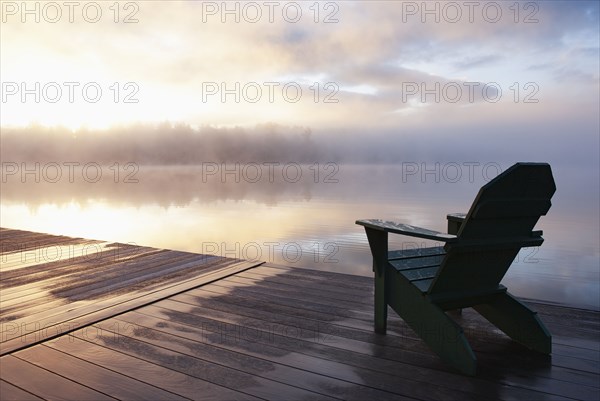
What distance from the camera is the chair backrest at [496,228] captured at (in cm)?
180

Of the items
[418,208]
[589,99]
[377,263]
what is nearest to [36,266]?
[377,263]

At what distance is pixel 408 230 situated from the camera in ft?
6.39

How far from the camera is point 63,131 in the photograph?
167 ft

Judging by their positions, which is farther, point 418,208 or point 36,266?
point 418,208

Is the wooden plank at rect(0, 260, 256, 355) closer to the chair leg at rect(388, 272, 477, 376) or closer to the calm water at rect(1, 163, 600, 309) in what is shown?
the chair leg at rect(388, 272, 477, 376)

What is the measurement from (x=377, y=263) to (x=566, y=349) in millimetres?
1000

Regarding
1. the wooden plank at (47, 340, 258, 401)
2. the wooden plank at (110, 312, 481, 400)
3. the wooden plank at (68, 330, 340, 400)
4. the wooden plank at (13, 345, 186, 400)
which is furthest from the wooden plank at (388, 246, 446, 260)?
the wooden plank at (13, 345, 186, 400)

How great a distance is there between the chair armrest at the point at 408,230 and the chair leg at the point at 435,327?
27 cm

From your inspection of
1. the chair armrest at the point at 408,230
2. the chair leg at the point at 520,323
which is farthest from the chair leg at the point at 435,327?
the chair leg at the point at 520,323

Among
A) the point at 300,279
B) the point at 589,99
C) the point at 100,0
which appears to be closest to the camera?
the point at 300,279

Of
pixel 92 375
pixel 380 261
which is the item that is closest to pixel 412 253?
pixel 380 261

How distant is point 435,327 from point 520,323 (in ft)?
1.67

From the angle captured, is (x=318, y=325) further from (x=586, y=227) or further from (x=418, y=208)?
(x=418, y=208)

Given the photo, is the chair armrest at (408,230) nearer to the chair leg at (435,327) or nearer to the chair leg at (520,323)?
the chair leg at (435,327)
